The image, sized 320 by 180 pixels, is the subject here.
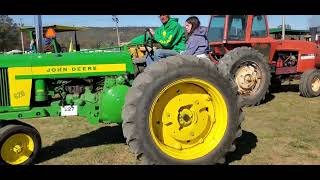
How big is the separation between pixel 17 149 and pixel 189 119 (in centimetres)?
200

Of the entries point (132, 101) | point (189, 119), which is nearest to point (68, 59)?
point (132, 101)

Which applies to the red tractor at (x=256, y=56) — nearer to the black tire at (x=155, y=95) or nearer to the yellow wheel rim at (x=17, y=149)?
the black tire at (x=155, y=95)

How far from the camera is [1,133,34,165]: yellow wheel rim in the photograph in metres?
4.75

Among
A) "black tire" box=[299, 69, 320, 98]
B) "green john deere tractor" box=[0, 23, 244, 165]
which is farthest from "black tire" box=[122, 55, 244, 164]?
"black tire" box=[299, 69, 320, 98]

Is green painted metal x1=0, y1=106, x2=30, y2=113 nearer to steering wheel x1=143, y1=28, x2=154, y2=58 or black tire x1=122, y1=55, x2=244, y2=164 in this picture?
black tire x1=122, y1=55, x2=244, y2=164

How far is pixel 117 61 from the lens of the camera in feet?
17.3

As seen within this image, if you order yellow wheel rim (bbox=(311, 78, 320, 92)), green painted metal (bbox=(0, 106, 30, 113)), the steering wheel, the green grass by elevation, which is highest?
the steering wheel

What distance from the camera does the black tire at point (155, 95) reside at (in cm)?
419

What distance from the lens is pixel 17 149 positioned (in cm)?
480

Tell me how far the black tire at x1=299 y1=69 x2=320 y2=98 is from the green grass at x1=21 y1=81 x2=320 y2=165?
1.67 meters
